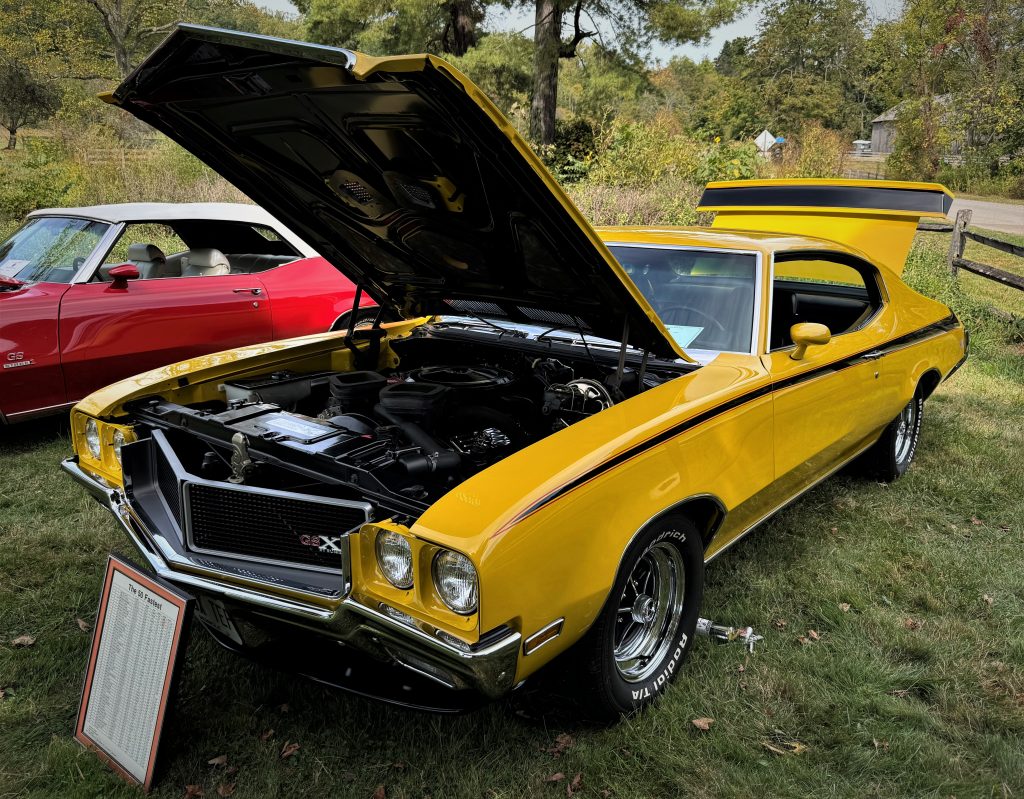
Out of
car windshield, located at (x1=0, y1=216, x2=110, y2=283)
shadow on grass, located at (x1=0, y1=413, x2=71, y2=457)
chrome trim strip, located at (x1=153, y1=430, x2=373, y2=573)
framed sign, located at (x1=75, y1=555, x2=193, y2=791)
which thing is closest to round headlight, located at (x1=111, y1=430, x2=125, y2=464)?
chrome trim strip, located at (x1=153, y1=430, x2=373, y2=573)

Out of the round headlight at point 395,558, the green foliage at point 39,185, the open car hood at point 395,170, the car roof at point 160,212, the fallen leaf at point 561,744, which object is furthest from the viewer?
the green foliage at point 39,185

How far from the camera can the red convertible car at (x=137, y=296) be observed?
179 inches

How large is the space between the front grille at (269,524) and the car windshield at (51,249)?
335cm

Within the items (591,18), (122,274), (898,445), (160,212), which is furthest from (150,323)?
(591,18)

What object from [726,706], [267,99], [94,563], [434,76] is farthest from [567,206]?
[94,563]

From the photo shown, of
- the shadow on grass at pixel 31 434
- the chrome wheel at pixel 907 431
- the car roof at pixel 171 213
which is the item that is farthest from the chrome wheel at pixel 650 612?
the shadow on grass at pixel 31 434

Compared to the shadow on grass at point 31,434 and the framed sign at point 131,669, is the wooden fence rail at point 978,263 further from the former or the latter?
the shadow on grass at point 31,434

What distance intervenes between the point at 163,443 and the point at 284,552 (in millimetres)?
695

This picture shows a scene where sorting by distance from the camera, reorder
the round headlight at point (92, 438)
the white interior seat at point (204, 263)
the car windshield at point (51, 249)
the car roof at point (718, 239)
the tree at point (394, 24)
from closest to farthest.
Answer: the round headlight at point (92, 438) < the car roof at point (718, 239) < the car windshield at point (51, 249) < the white interior seat at point (204, 263) < the tree at point (394, 24)

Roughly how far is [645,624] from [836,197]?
3.50 metres

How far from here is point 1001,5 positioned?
1070 inches

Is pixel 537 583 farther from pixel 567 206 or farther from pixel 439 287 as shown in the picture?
pixel 439 287

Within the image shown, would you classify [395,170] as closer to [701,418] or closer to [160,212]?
[701,418]

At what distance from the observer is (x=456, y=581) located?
1.84 m
